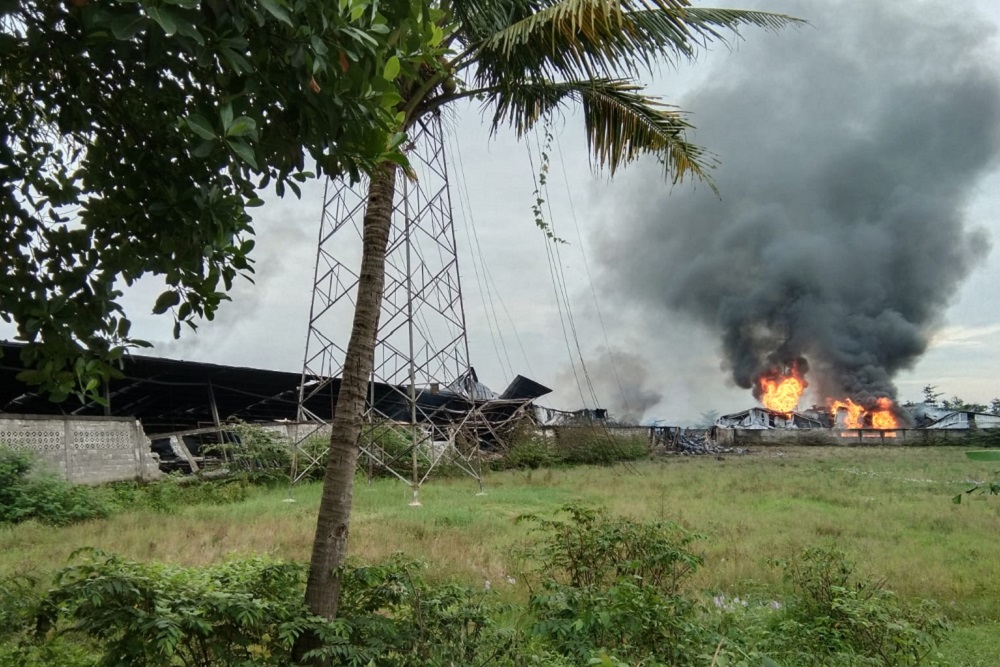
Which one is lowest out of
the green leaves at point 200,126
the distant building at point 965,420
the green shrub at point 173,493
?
the green shrub at point 173,493

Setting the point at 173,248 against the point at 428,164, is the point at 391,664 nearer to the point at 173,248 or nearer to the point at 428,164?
the point at 173,248

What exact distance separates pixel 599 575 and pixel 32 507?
8359 mm

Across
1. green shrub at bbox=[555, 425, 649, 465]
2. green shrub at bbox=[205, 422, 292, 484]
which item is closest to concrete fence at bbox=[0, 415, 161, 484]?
green shrub at bbox=[205, 422, 292, 484]

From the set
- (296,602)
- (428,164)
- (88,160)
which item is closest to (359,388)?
(296,602)

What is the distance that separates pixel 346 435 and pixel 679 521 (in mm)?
6358

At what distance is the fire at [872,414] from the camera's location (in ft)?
187

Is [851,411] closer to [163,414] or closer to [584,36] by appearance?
[163,414]

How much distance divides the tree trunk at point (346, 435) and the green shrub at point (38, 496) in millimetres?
7751

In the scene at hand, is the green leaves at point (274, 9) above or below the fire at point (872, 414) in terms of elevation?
below

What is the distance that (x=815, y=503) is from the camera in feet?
40.3

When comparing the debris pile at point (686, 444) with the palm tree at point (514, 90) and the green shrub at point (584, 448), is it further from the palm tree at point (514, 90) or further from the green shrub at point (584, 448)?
the palm tree at point (514, 90)

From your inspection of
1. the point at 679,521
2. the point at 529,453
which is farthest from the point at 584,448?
the point at 679,521

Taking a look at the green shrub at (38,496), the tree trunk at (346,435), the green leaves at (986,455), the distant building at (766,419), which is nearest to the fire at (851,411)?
the distant building at (766,419)

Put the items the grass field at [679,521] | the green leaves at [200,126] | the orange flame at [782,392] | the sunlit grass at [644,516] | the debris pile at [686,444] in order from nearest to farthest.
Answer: the green leaves at [200,126]
the grass field at [679,521]
the sunlit grass at [644,516]
the debris pile at [686,444]
the orange flame at [782,392]
